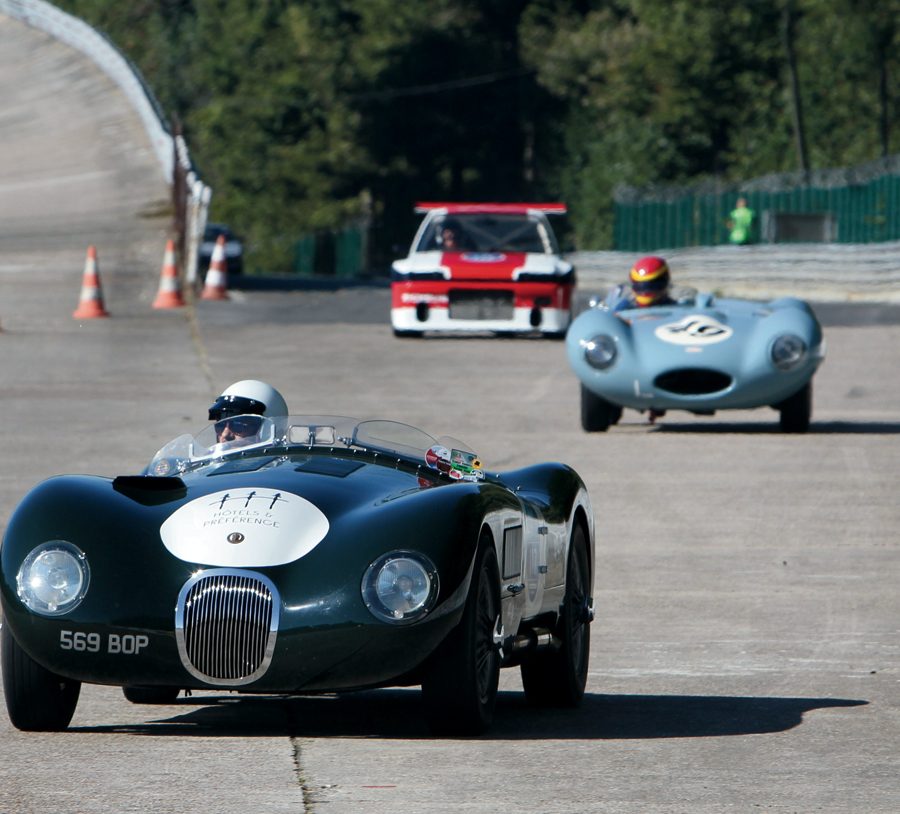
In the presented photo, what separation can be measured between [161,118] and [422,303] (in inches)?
908

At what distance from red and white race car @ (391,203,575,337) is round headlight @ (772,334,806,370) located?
27.4 ft

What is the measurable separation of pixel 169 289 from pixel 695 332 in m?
13.2

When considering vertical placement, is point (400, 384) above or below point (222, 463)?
below

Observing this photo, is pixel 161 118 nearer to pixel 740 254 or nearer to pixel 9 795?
pixel 740 254

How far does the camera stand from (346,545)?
6.18 metres

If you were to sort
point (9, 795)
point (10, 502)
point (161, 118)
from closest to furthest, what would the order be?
point (9, 795), point (10, 502), point (161, 118)

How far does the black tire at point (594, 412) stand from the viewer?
52.5 ft

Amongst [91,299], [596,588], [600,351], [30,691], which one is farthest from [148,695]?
[91,299]

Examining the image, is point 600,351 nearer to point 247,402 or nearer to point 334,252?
point 247,402

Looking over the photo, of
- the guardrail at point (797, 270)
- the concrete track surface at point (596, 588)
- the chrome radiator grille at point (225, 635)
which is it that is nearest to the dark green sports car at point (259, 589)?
the chrome radiator grille at point (225, 635)

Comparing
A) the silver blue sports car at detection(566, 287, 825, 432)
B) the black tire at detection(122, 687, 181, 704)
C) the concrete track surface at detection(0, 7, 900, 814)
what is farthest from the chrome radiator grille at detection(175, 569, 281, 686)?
the silver blue sports car at detection(566, 287, 825, 432)

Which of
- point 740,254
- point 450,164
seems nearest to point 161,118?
point 740,254

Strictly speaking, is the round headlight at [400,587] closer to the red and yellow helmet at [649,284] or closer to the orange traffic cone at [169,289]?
the red and yellow helmet at [649,284]

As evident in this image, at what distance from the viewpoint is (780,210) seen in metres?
46.2
